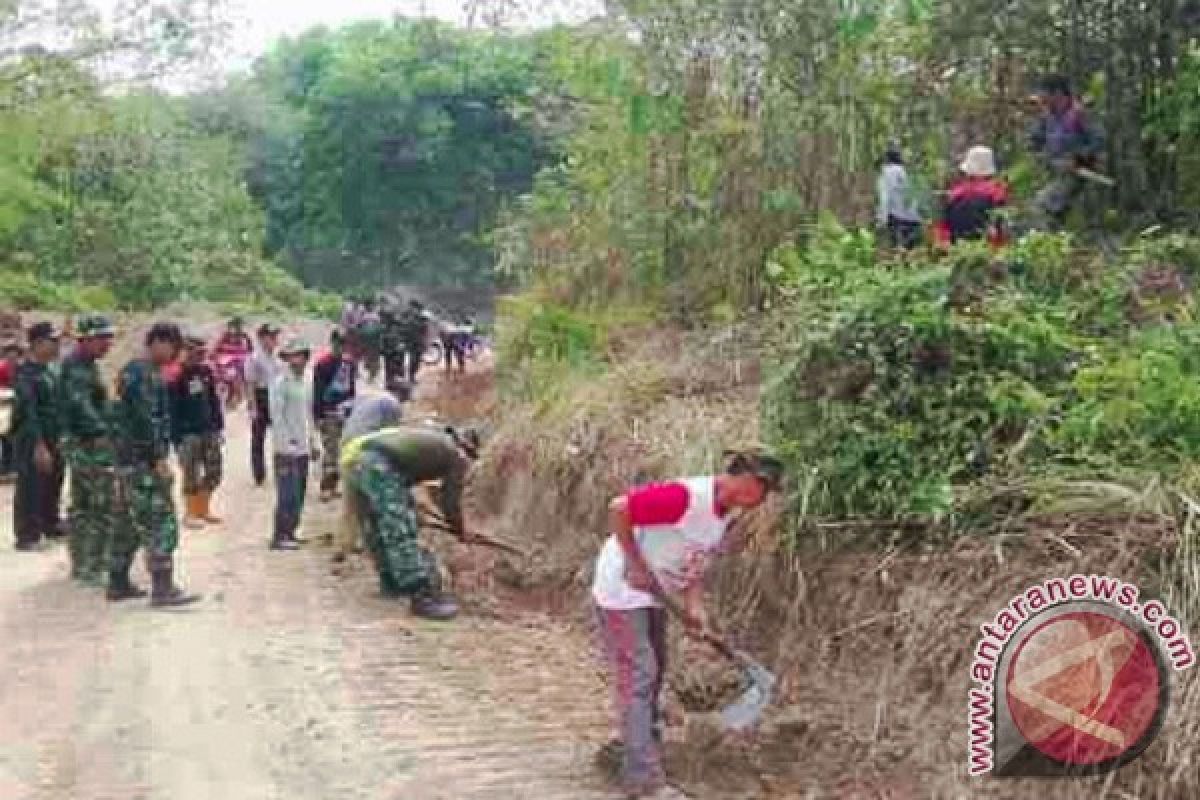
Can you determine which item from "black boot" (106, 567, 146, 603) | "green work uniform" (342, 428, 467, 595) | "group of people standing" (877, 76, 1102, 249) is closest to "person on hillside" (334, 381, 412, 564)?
"green work uniform" (342, 428, 467, 595)

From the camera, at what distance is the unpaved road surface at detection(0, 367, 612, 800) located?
6.89 metres

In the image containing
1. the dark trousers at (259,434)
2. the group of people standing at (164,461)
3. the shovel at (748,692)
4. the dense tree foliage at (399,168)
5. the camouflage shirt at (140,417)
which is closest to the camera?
the shovel at (748,692)

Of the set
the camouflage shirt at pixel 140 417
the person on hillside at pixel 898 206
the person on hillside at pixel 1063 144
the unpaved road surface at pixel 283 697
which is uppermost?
the person on hillside at pixel 1063 144

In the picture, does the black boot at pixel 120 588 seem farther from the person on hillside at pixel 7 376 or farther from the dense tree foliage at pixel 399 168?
the dense tree foliage at pixel 399 168

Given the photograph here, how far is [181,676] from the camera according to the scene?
27.0 ft

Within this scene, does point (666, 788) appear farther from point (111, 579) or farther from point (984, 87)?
point (984, 87)

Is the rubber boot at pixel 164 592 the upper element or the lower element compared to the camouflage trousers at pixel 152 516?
lower

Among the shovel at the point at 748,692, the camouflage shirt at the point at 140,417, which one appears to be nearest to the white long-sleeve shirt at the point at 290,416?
the camouflage shirt at the point at 140,417

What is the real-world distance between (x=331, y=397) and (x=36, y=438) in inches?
114

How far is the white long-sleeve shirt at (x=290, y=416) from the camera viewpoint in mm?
11766

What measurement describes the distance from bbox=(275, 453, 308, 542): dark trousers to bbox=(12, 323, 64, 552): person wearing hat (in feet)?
4.90

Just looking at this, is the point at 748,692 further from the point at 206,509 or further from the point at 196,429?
the point at 206,509

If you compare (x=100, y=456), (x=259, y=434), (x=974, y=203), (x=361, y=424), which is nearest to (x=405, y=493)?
(x=361, y=424)

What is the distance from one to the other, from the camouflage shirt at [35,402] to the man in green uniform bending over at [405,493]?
2.76 m
